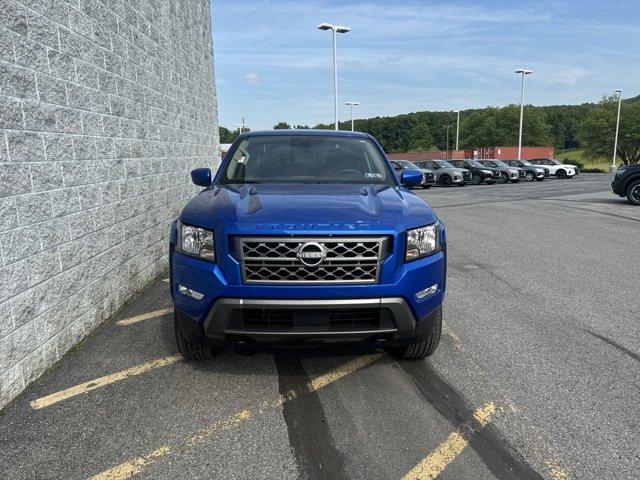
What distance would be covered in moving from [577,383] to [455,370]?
0.81 metres

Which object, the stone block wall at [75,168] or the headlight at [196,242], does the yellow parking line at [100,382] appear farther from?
the headlight at [196,242]

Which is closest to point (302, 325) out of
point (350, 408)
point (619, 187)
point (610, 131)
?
point (350, 408)

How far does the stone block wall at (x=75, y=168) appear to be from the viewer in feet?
10.4

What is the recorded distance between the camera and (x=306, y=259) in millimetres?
2928

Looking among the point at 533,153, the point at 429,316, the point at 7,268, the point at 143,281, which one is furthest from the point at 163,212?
the point at 533,153

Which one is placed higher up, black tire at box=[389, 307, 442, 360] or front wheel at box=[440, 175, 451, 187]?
black tire at box=[389, 307, 442, 360]

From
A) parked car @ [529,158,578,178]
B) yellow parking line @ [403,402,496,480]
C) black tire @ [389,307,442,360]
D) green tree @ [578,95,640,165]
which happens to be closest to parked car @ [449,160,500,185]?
parked car @ [529,158,578,178]

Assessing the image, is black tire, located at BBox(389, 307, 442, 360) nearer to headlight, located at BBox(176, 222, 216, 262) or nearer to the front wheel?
headlight, located at BBox(176, 222, 216, 262)

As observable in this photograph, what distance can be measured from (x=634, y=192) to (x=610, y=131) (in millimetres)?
55800

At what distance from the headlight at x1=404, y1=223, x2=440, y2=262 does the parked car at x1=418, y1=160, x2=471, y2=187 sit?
2640 centimetres

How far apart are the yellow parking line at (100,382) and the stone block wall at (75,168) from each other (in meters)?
0.22

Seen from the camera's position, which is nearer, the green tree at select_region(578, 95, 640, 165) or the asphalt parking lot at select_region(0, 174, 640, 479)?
the asphalt parking lot at select_region(0, 174, 640, 479)

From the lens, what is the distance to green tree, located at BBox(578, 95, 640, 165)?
61156 mm

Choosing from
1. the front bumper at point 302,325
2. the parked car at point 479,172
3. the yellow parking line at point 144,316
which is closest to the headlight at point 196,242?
the front bumper at point 302,325
